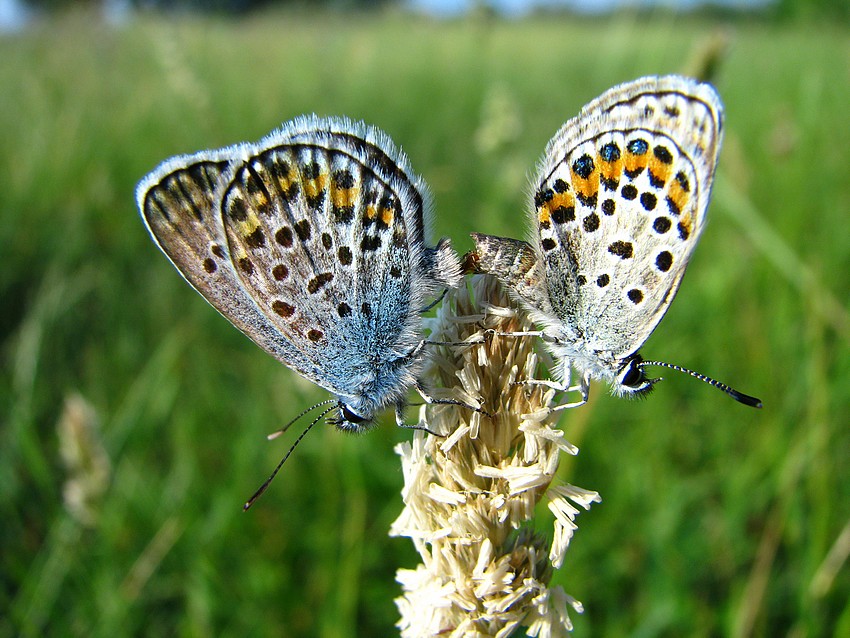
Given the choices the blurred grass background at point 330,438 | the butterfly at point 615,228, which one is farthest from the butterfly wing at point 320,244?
the blurred grass background at point 330,438

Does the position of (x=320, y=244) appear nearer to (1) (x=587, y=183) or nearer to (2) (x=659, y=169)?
(1) (x=587, y=183)

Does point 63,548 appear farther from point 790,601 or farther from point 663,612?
point 790,601

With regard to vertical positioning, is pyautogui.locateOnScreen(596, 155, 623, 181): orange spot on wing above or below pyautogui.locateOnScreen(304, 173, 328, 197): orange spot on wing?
above

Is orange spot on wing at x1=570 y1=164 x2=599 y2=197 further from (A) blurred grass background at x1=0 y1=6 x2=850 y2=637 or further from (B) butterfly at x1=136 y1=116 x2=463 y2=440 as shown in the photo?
(A) blurred grass background at x1=0 y1=6 x2=850 y2=637

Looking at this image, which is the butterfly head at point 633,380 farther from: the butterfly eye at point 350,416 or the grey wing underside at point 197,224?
the grey wing underside at point 197,224

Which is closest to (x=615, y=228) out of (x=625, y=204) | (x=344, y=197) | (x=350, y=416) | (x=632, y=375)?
(x=625, y=204)

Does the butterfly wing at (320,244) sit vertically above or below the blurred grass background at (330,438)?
above

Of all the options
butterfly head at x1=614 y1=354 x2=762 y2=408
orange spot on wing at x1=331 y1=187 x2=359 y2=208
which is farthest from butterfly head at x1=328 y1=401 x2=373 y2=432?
butterfly head at x1=614 y1=354 x2=762 y2=408

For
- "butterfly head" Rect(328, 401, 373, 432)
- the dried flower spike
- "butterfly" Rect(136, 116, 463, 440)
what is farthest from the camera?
"butterfly head" Rect(328, 401, 373, 432)
